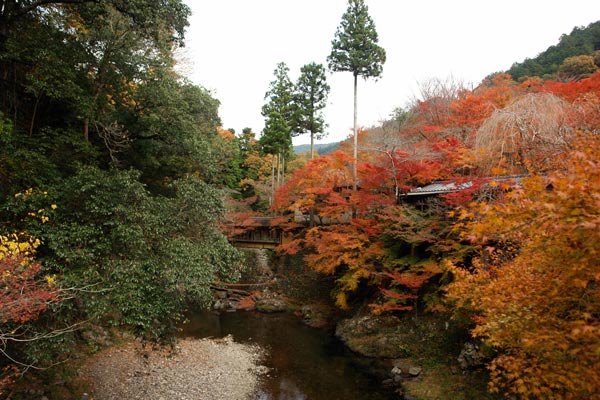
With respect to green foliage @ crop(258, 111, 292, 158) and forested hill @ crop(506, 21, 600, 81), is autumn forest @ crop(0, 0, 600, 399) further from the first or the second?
forested hill @ crop(506, 21, 600, 81)

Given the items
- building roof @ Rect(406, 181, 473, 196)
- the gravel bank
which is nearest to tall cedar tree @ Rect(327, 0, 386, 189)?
building roof @ Rect(406, 181, 473, 196)

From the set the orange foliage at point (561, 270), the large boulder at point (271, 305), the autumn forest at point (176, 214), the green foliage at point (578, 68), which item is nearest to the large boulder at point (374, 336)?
the autumn forest at point (176, 214)

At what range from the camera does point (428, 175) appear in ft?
46.0

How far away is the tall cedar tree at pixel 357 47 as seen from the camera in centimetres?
1869

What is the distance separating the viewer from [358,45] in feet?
62.1

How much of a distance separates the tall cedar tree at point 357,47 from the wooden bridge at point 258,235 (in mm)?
9060

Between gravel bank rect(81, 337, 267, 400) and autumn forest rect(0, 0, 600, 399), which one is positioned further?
gravel bank rect(81, 337, 267, 400)

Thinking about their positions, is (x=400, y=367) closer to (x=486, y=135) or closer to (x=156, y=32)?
(x=486, y=135)

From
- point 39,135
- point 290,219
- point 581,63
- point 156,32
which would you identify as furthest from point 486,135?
point 581,63

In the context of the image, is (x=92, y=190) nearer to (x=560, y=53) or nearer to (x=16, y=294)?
(x=16, y=294)

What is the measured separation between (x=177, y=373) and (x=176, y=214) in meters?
5.94

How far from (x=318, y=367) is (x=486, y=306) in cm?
781

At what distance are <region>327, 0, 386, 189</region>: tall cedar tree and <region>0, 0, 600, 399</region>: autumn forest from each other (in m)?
6.67

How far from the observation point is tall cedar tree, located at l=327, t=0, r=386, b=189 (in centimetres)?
1869
